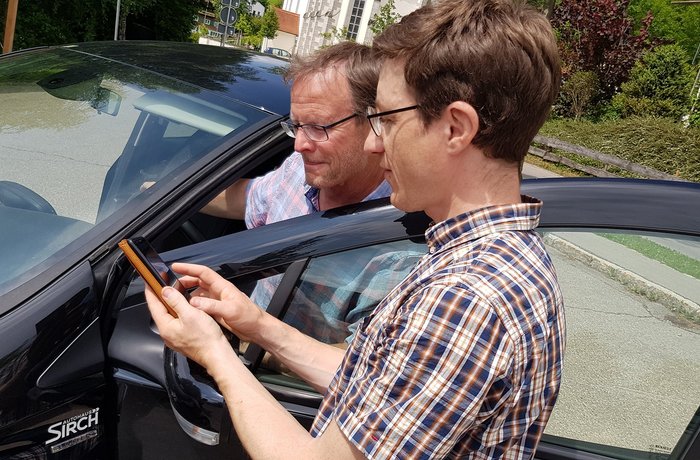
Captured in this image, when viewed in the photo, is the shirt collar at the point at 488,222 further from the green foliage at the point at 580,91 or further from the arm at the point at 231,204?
the green foliage at the point at 580,91

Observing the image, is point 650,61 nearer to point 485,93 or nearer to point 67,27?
point 67,27

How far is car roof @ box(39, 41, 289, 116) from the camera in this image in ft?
7.24

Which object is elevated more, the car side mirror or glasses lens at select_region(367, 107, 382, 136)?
glasses lens at select_region(367, 107, 382, 136)

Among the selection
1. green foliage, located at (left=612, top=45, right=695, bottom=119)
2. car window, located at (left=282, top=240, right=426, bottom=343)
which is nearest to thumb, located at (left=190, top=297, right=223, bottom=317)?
car window, located at (left=282, top=240, right=426, bottom=343)

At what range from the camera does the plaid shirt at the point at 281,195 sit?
2102 mm

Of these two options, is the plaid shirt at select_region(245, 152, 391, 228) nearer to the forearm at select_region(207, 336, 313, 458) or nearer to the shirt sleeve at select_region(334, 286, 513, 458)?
the forearm at select_region(207, 336, 313, 458)

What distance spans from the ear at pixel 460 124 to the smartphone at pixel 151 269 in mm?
598

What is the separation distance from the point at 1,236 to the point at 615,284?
59.6 inches

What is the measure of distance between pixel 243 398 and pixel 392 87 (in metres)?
0.57

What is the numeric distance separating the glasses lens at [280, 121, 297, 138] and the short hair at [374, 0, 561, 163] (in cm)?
99

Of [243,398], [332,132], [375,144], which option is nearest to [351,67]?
[332,132]

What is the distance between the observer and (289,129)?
2045 millimetres

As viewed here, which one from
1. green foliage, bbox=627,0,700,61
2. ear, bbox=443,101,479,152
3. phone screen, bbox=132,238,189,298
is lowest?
phone screen, bbox=132,238,189,298

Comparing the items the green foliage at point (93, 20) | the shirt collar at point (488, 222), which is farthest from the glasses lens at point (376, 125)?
the green foliage at point (93, 20)
